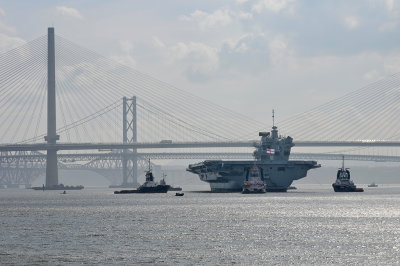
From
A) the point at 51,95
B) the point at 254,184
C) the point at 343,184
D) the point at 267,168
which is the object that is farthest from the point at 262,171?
the point at 51,95

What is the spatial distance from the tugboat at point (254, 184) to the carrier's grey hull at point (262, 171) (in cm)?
371

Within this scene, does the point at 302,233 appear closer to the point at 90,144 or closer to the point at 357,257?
the point at 357,257

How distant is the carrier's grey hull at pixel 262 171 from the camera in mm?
146125

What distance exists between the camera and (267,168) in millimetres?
147500

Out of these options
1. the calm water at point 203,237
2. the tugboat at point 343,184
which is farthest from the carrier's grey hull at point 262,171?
the calm water at point 203,237

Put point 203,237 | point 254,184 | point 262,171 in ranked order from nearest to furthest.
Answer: point 203,237, point 254,184, point 262,171

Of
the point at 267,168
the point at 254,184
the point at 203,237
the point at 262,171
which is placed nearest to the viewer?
the point at 203,237

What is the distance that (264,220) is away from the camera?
77.3m

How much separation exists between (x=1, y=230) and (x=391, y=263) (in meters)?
31.4

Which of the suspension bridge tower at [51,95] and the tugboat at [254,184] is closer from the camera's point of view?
the tugboat at [254,184]

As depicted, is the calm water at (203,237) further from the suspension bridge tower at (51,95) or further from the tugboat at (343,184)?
the suspension bridge tower at (51,95)

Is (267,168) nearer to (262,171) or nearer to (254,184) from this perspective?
(262,171)

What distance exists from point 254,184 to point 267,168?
28.5 ft

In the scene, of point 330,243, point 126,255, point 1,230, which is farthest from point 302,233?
point 1,230
